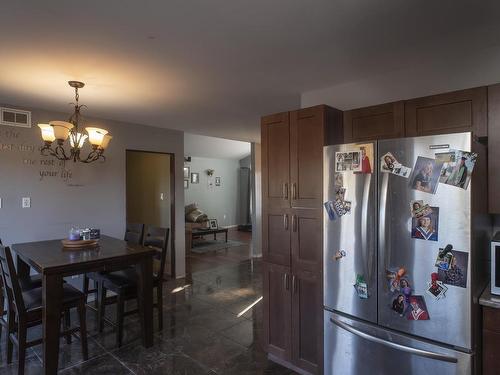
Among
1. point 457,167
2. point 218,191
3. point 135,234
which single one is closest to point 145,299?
point 135,234

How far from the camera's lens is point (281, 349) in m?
2.53

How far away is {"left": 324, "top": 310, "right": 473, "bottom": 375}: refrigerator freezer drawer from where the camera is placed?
5.10 feet

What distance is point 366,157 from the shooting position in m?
1.84

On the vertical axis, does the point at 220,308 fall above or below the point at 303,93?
below

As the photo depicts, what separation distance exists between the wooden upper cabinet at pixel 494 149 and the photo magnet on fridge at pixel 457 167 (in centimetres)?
44

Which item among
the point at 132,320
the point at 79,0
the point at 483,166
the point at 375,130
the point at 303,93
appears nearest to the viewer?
the point at 79,0

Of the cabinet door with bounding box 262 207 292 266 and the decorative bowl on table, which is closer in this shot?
the cabinet door with bounding box 262 207 292 266

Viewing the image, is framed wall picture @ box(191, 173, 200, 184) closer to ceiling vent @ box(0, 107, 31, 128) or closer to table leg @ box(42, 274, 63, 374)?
ceiling vent @ box(0, 107, 31, 128)

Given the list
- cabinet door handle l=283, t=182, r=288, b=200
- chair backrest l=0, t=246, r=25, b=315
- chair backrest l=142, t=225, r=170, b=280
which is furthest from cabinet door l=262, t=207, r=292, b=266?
chair backrest l=0, t=246, r=25, b=315

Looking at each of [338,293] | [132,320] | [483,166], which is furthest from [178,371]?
[483,166]

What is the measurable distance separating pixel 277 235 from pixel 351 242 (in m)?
0.75

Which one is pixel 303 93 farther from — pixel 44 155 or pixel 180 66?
pixel 44 155

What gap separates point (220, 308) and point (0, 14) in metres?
3.22

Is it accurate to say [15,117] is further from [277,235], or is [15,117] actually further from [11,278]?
[277,235]
